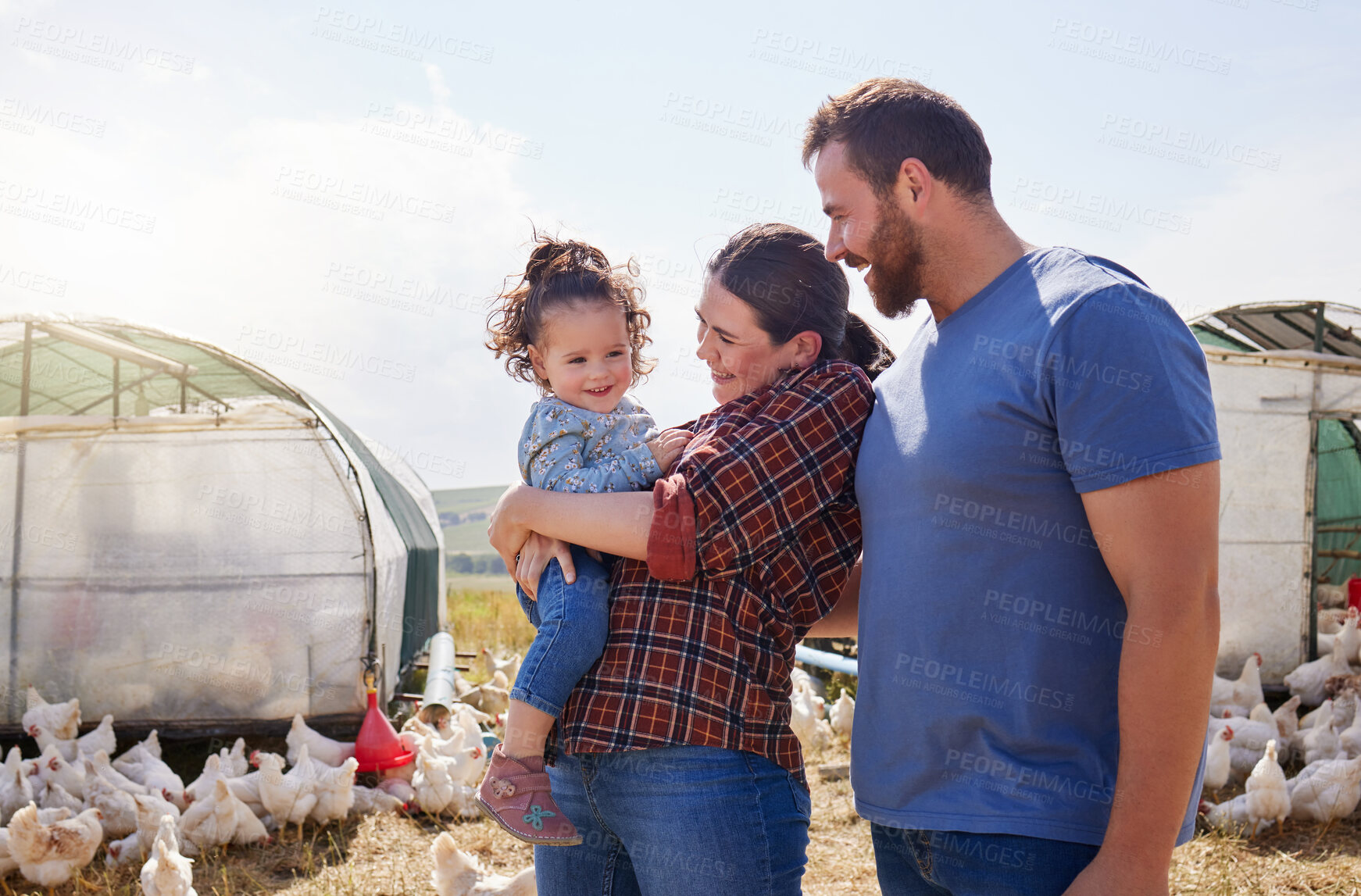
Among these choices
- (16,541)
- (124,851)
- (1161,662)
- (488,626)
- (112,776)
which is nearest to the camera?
(1161,662)

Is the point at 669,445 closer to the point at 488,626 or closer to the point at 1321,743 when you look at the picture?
the point at 1321,743

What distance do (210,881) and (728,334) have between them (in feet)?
16.3

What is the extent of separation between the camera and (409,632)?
392 inches

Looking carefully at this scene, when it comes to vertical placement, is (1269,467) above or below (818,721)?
above

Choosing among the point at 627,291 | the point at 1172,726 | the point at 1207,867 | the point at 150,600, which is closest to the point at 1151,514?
the point at 1172,726

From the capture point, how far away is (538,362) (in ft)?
8.89

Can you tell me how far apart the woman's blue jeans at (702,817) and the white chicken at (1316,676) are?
28.6 ft

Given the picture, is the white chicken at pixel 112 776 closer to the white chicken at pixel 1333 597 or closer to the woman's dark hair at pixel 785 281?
the woman's dark hair at pixel 785 281

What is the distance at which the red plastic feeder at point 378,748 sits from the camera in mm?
6574

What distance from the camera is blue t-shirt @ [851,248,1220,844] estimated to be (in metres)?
1.59

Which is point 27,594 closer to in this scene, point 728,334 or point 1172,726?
point 728,334

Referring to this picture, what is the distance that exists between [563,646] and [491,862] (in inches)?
175

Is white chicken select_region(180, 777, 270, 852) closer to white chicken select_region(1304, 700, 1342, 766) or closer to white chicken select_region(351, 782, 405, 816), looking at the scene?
white chicken select_region(351, 782, 405, 816)

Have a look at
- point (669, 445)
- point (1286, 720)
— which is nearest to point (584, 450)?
point (669, 445)
